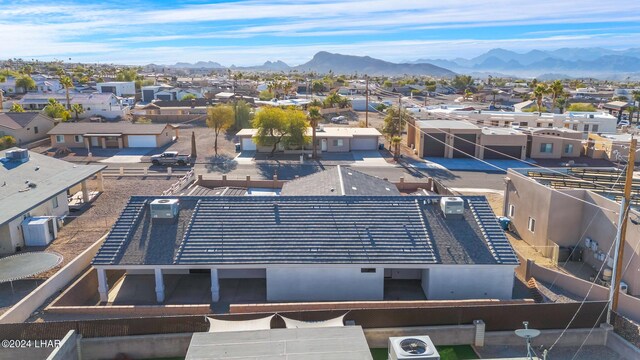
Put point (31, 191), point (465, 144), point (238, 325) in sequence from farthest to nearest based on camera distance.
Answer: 1. point (465, 144)
2. point (31, 191)
3. point (238, 325)

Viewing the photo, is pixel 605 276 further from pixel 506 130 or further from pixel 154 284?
pixel 506 130

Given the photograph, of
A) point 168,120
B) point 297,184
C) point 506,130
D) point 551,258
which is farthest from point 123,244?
point 168,120

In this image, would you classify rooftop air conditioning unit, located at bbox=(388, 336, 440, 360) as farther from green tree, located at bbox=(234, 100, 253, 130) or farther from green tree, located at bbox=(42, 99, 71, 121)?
green tree, located at bbox=(42, 99, 71, 121)

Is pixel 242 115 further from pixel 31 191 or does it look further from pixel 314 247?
pixel 314 247

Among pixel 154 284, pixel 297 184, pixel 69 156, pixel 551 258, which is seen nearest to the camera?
pixel 154 284

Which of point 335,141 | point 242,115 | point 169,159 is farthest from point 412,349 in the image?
point 242,115

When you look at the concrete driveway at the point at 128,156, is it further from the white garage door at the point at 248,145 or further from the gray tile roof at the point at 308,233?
the gray tile roof at the point at 308,233
